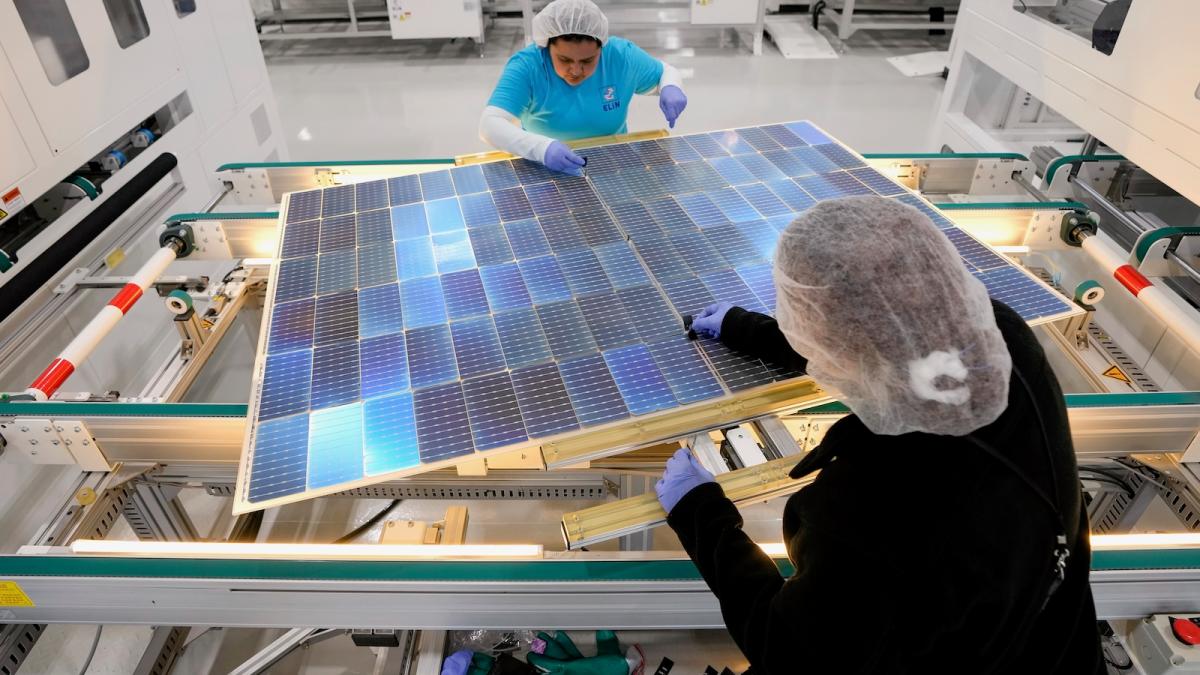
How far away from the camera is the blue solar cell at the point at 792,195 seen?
254 cm

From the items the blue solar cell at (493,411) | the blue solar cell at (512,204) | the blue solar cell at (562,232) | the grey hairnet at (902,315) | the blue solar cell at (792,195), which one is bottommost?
the blue solar cell at (493,411)

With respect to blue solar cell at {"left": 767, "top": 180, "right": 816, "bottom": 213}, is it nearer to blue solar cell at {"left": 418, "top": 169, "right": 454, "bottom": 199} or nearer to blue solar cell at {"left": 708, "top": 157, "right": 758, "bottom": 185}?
blue solar cell at {"left": 708, "top": 157, "right": 758, "bottom": 185}

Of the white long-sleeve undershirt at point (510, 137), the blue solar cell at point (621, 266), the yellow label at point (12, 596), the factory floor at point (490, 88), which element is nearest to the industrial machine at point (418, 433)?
the yellow label at point (12, 596)

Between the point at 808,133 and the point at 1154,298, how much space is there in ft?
4.97

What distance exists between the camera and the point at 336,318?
6.97 feet

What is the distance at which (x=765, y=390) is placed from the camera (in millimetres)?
1819

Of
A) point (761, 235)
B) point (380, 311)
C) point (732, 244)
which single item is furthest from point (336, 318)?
point (761, 235)

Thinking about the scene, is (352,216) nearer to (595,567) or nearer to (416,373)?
(416,373)

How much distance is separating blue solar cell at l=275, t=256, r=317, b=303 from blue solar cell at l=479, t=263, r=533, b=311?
23.7 inches

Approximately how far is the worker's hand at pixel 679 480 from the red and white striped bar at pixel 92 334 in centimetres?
192

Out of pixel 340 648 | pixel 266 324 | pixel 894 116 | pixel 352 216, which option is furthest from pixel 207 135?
pixel 894 116

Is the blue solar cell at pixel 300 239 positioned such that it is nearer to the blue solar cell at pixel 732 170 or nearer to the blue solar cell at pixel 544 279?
the blue solar cell at pixel 544 279

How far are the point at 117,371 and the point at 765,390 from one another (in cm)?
384

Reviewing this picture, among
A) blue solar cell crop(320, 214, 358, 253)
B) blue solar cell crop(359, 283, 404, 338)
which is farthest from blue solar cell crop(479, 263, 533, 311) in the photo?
blue solar cell crop(320, 214, 358, 253)
